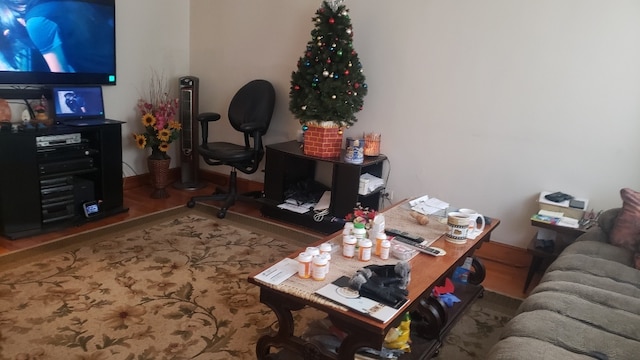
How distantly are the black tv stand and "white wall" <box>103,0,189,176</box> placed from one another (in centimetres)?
68

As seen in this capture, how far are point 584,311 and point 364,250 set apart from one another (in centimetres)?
84

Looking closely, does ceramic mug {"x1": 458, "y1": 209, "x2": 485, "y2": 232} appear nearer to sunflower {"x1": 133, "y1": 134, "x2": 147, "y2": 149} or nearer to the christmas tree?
the christmas tree

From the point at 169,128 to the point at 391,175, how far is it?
1967 mm

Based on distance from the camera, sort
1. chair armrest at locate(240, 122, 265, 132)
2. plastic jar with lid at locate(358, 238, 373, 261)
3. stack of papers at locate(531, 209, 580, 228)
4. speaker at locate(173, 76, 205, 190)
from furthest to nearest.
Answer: speaker at locate(173, 76, 205, 190)
chair armrest at locate(240, 122, 265, 132)
stack of papers at locate(531, 209, 580, 228)
plastic jar with lid at locate(358, 238, 373, 261)

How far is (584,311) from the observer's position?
1.71 meters

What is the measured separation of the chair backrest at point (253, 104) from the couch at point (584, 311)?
98.8 inches

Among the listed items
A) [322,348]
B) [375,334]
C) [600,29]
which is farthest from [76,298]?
[600,29]

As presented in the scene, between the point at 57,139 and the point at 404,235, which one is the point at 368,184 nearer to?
the point at 404,235

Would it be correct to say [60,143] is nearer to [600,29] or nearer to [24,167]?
[24,167]

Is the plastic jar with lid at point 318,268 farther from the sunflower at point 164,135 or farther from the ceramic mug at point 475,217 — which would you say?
the sunflower at point 164,135

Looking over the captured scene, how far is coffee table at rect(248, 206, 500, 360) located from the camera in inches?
62.7

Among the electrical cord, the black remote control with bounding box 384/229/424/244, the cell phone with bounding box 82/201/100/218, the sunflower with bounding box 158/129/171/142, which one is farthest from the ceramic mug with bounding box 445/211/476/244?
the sunflower with bounding box 158/129/171/142

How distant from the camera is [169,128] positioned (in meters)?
4.11

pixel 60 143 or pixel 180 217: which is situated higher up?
pixel 60 143
